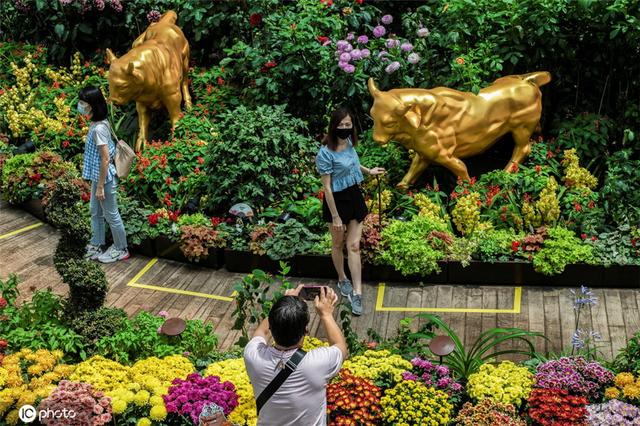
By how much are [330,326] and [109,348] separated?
82.4 inches

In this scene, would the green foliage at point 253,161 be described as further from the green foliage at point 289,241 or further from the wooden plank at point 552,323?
the wooden plank at point 552,323

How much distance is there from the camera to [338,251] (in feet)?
26.0

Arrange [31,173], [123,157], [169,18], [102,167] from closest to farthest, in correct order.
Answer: [102,167] → [123,157] → [31,173] → [169,18]

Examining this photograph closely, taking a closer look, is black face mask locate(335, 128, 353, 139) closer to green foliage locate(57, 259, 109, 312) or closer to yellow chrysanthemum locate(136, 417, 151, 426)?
green foliage locate(57, 259, 109, 312)

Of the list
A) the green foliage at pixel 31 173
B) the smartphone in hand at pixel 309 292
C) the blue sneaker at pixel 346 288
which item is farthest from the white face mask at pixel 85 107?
the smartphone in hand at pixel 309 292

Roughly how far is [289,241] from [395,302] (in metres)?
1.17

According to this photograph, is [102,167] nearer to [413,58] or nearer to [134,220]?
[134,220]

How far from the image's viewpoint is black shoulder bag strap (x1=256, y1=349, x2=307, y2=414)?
4.55m

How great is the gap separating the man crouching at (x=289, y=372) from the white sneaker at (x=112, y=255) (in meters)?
4.64

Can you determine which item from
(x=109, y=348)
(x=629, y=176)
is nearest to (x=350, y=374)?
(x=109, y=348)

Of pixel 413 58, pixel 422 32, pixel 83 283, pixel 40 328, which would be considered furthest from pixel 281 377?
pixel 422 32

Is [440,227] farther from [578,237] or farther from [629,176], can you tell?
[629,176]

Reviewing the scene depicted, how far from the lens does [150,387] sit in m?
5.76

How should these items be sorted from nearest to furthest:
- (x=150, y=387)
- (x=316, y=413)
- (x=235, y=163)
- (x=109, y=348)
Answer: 1. (x=316, y=413)
2. (x=150, y=387)
3. (x=109, y=348)
4. (x=235, y=163)
